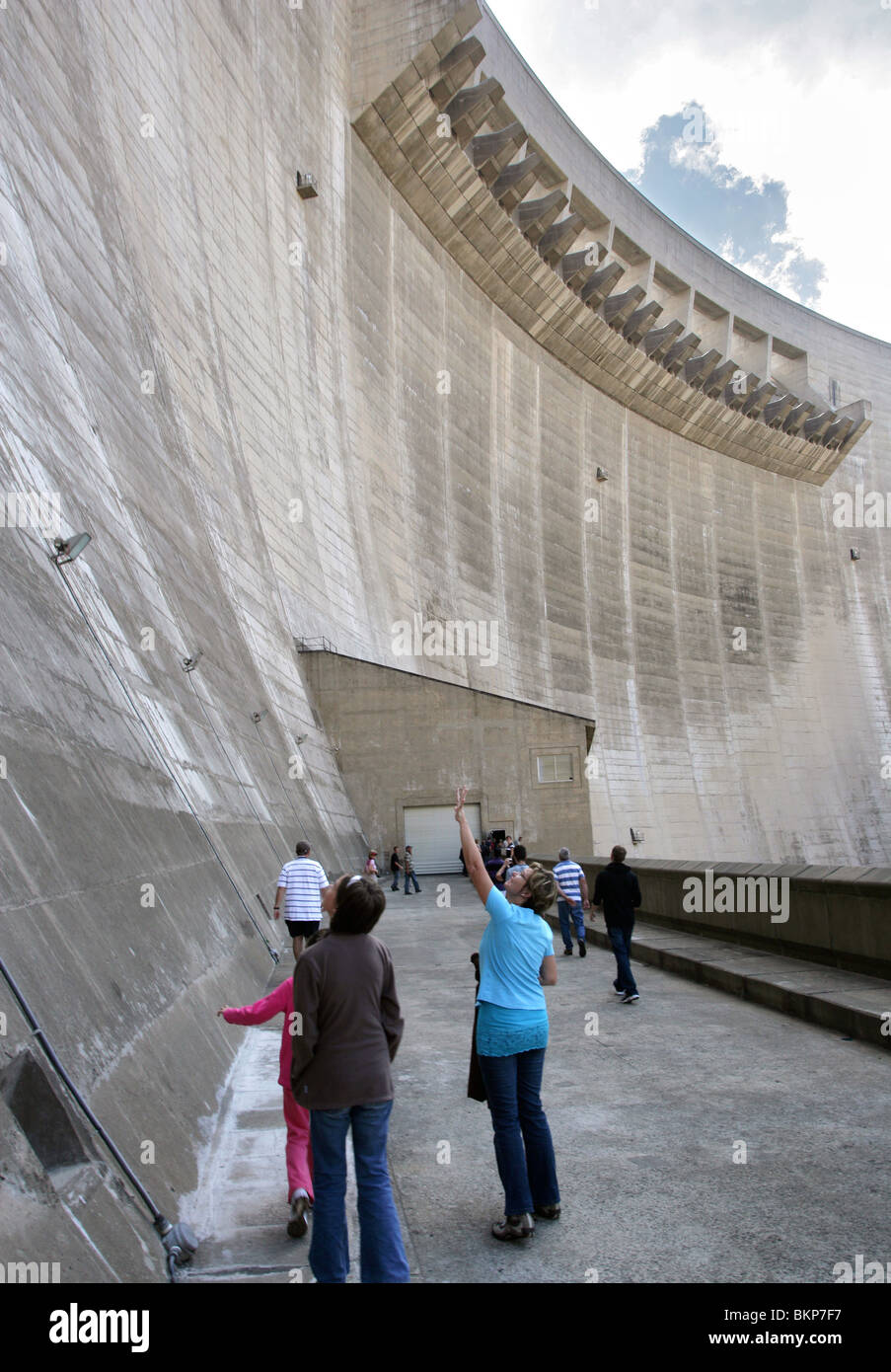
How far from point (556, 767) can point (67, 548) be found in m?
19.4

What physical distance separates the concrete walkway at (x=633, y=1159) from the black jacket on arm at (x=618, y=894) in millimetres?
995

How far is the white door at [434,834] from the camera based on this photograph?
23828 mm

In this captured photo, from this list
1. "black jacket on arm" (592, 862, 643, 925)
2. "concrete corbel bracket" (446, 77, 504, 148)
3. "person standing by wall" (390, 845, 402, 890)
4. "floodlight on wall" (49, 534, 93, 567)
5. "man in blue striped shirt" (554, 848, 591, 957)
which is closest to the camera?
"floodlight on wall" (49, 534, 93, 567)

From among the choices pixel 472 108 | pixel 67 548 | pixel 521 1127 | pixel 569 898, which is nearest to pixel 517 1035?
pixel 521 1127

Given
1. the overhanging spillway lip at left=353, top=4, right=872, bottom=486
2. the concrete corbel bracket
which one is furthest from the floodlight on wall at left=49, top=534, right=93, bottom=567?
the concrete corbel bracket

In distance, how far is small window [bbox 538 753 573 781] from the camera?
24.7m

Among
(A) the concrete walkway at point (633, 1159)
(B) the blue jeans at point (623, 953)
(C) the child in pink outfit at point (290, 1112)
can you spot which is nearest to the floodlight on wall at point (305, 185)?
(B) the blue jeans at point (623, 953)

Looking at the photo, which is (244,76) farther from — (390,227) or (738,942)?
(738,942)

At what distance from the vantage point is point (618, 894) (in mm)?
8539

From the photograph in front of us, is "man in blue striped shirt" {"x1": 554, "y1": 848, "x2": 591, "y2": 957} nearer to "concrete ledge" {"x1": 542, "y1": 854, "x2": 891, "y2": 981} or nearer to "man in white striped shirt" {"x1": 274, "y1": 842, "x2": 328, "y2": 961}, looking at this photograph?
"concrete ledge" {"x1": 542, "y1": 854, "x2": 891, "y2": 981}

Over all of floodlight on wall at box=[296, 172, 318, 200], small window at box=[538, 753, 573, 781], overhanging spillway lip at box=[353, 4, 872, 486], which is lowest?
small window at box=[538, 753, 573, 781]

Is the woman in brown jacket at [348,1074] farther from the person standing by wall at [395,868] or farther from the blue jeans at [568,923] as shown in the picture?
the person standing by wall at [395,868]

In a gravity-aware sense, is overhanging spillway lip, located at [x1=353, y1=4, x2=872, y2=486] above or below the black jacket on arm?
above

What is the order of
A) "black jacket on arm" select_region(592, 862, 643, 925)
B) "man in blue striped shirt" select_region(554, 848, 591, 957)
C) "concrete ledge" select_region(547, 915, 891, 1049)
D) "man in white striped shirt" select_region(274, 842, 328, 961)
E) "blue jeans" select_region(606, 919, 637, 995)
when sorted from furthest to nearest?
1. "man in blue striped shirt" select_region(554, 848, 591, 957)
2. "black jacket on arm" select_region(592, 862, 643, 925)
3. "blue jeans" select_region(606, 919, 637, 995)
4. "man in white striped shirt" select_region(274, 842, 328, 961)
5. "concrete ledge" select_region(547, 915, 891, 1049)
